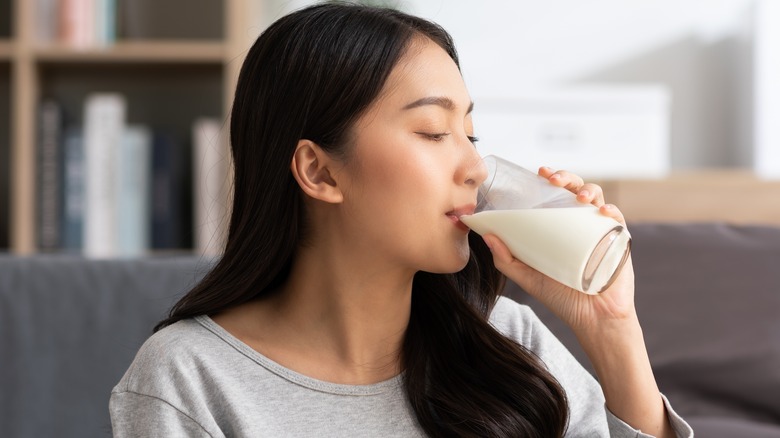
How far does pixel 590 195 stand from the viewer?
3.79ft

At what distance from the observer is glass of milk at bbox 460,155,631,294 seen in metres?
1.12

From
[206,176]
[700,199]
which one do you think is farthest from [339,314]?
[206,176]

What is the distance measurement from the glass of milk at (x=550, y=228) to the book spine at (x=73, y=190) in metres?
1.81

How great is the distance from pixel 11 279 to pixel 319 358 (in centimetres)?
74

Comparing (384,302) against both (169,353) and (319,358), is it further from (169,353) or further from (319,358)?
(169,353)

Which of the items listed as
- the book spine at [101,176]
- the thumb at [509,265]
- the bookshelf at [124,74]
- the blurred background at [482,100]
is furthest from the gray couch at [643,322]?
the bookshelf at [124,74]

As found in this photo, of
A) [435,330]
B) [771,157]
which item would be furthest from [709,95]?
[435,330]

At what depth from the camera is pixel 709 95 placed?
3.23 meters

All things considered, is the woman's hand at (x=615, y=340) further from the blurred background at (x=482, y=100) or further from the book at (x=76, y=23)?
the book at (x=76, y=23)

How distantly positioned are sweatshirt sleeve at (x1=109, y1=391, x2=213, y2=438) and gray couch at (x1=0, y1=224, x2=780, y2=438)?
0.47 metres

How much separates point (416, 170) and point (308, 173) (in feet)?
0.50

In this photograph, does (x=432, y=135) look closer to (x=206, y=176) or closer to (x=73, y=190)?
(x=206, y=176)

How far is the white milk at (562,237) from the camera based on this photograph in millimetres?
1113

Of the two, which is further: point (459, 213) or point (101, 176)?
point (101, 176)
